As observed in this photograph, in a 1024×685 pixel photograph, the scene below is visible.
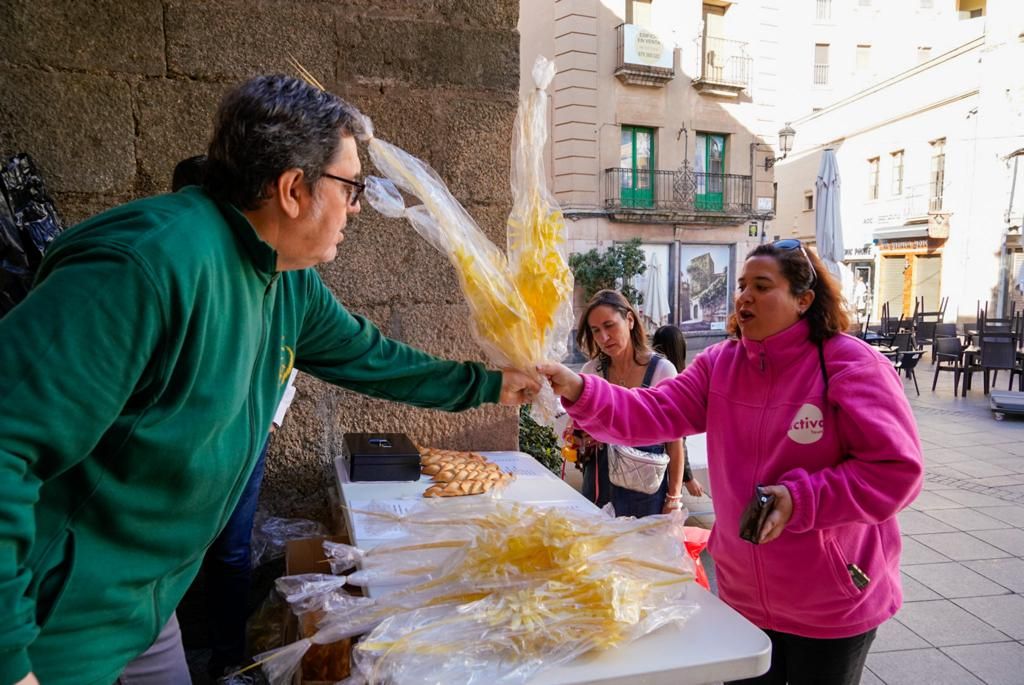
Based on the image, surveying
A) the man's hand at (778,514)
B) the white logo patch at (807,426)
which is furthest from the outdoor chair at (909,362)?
the man's hand at (778,514)

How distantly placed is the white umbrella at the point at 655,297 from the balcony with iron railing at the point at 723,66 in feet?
16.9

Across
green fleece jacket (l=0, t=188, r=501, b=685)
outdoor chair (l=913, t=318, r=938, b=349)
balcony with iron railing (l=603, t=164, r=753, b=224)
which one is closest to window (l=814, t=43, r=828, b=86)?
balcony with iron railing (l=603, t=164, r=753, b=224)

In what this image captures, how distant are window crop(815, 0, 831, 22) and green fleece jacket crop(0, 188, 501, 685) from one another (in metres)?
31.1

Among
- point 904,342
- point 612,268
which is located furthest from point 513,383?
point 612,268

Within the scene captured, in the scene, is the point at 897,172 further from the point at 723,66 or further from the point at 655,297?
the point at 655,297

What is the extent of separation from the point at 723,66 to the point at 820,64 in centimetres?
1080

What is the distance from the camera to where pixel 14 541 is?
899mm

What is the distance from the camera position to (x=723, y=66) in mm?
19312

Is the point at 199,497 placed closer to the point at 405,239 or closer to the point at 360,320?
the point at 360,320

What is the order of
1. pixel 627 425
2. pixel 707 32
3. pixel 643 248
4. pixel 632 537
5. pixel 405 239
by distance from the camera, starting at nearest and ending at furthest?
1. pixel 632 537
2. pixel 627 425
3. pixel 405 239
4. pixel 643 248
5. pixel 707 32

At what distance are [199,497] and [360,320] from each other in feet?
2.69

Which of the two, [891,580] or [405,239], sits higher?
[405,239]

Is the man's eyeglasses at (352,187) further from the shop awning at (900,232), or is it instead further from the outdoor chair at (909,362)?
the shop awning at (900,232)

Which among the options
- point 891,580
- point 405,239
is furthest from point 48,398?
point 405,239
